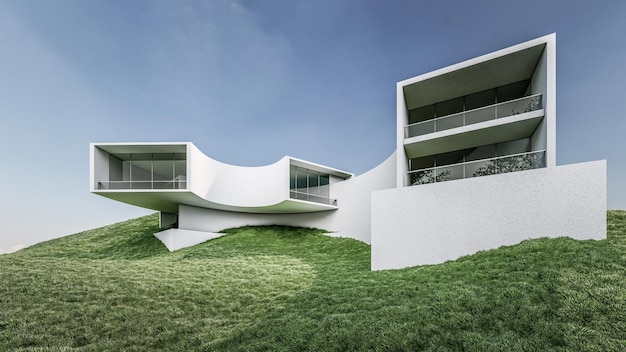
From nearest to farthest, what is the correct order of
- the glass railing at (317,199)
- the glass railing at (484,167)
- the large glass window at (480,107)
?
the glass railing at (484,167) < the large glass window at (480,107) < the glass railing at (317,199)

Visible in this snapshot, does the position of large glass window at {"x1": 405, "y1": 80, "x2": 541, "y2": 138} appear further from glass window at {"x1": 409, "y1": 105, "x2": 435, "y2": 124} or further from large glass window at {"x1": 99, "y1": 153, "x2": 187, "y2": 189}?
large glass window at {"x1": 99, "y1": 153, "x2": 187, "y2": 189}

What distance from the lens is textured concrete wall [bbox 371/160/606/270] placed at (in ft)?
33.2

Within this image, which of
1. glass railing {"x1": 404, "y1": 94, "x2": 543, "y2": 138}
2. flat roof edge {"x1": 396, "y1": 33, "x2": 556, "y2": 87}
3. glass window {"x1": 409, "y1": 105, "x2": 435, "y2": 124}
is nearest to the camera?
flat roof edge {"x1": 396, "y1": 33, "x2": 556, "y2": 87}

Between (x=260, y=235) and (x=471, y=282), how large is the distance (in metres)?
18.9

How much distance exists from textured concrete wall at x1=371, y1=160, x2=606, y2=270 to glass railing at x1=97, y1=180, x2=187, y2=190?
567 inches

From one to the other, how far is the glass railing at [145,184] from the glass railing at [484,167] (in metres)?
16.0

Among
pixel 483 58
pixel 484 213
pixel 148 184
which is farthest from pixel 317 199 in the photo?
pixel 483 58

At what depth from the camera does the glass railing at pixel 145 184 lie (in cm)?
2095

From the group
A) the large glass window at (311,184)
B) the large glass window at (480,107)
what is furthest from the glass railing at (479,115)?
the large glass window at (311,184)

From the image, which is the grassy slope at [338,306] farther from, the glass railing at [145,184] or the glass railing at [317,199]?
the glass railing at [317,199]

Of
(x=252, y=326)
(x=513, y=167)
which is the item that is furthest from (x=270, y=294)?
(x=513, y=167)

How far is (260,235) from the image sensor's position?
24891mm

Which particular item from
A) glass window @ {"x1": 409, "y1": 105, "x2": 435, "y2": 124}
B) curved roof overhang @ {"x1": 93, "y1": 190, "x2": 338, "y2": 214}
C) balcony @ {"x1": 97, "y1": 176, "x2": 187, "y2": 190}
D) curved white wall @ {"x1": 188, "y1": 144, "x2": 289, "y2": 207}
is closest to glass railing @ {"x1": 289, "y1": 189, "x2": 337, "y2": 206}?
curved roof overhang @ {"x1": 93, "y1": 190, "x2": 338, "y2": 214}

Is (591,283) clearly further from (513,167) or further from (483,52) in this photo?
(483,52)
